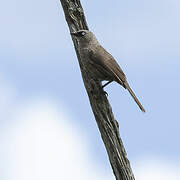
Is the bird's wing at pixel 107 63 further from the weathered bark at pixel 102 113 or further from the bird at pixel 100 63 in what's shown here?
the weathered bark at pixel 102 113

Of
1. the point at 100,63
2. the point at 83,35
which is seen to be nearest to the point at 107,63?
the point at 100,63

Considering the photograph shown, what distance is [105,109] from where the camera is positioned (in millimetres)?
7512

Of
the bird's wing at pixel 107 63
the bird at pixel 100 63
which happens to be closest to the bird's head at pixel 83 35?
the bird at pixel 100 63

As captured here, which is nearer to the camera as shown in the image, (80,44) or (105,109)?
(105,109)

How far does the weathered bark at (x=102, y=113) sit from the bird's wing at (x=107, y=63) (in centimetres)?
22

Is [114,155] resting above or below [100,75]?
below

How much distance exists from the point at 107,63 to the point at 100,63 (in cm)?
11

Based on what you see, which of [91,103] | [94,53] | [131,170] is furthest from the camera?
[94,53]

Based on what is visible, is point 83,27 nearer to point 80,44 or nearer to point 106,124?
point 80,44

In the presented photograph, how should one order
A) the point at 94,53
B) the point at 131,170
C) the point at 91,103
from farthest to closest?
1. the point at 94,53
2. the point at 91,103
3. the point at 131,170

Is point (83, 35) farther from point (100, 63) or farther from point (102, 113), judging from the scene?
point (102, 113)

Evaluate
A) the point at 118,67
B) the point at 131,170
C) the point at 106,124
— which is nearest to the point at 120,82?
the point at 118,67

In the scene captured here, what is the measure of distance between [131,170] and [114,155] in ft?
1.00

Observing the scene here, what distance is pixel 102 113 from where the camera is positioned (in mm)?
7484
